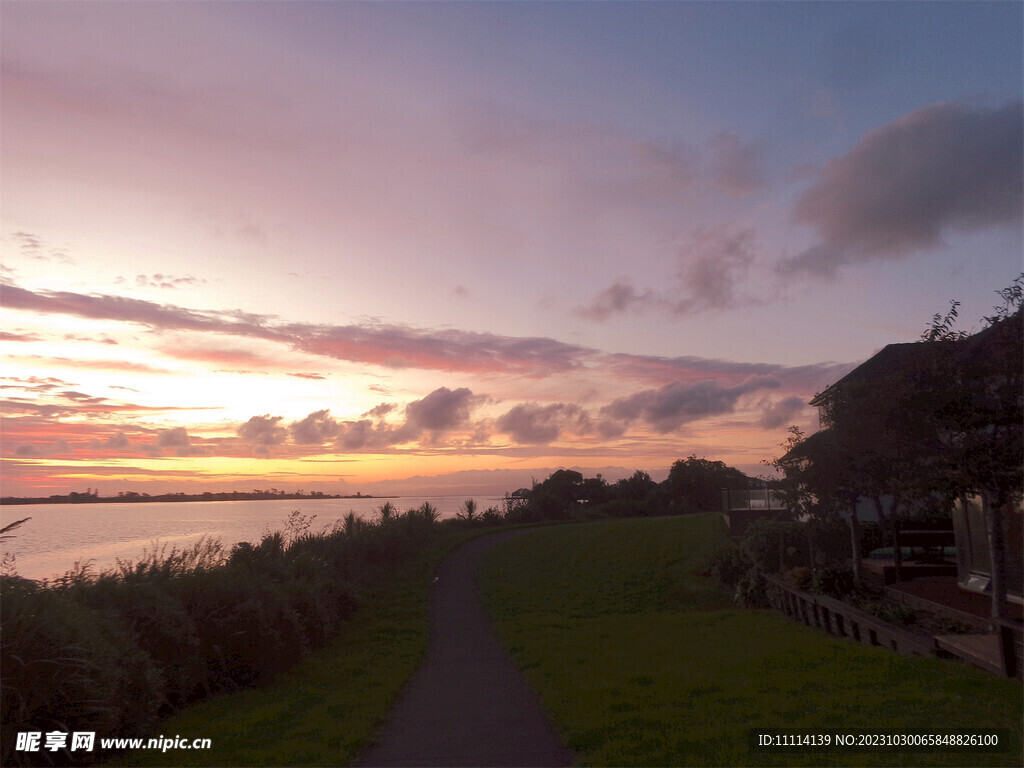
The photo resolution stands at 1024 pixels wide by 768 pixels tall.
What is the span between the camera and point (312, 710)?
839 centimetres

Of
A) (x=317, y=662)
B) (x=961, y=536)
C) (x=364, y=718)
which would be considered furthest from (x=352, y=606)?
(x=961, y=536)

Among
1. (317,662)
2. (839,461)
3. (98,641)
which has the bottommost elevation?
(317,662)

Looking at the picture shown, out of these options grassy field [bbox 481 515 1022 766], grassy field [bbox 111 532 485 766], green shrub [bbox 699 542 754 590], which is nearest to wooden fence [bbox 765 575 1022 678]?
grassy field [bbox 481 515 1022 766]

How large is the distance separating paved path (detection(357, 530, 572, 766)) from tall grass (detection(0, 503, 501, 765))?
7.92ft

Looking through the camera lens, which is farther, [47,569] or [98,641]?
[47,569]

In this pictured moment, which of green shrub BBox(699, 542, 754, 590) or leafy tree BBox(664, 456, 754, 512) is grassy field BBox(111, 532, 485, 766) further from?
leafy tree BBox(664, 456, 754, 512)

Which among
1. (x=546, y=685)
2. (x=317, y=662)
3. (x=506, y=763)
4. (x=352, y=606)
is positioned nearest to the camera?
(x=506, y=763)

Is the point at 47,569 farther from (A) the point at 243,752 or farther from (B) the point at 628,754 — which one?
(B) the point at 628,754

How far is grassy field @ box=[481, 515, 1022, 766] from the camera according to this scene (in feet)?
21.2

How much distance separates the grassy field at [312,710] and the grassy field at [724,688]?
1968 mm

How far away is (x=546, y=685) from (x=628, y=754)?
298 cm

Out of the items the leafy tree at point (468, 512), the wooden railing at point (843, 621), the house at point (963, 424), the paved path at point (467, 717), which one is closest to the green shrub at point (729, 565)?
the wooden railing at point (843, 621)

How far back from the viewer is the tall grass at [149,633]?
21.4ft

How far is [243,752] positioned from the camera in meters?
6.79
